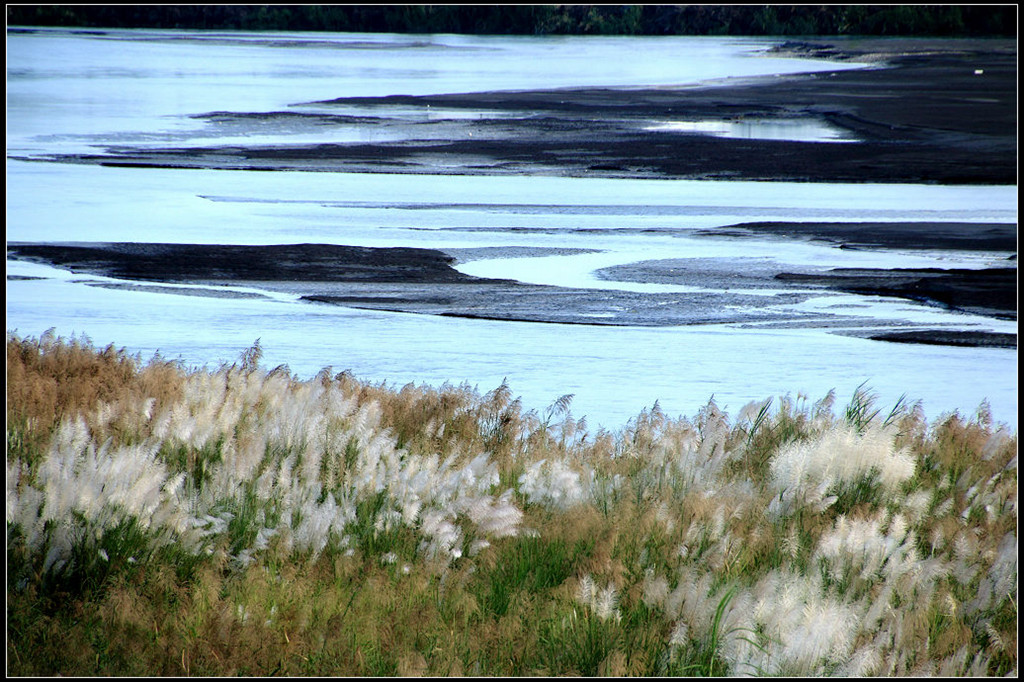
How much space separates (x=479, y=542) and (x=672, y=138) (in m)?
18.9

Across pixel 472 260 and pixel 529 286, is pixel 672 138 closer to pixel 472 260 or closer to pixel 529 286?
pixel 472 260

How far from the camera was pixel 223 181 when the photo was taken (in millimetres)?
16750

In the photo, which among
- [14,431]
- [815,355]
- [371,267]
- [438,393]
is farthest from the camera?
[371,267]

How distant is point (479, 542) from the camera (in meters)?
4.13

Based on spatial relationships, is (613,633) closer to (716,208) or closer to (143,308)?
(143,308)

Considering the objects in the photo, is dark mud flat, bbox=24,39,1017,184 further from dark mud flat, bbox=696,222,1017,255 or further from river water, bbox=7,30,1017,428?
dark mud flat, bbox=696,222,1017,255

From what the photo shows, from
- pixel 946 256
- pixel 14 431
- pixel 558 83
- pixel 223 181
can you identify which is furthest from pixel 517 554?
pixel 558 83

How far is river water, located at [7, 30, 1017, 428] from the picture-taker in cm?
747

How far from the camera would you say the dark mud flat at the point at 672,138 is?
60.0 feet

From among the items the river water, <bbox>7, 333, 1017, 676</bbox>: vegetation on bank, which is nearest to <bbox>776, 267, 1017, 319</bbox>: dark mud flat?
the river water

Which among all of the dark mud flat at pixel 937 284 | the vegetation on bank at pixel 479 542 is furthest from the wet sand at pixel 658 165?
the vegetation on bank at pixel 479 542

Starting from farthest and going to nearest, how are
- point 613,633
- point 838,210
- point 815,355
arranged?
point 838,210, point 815,355, point 613,633

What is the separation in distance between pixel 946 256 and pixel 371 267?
541 cm

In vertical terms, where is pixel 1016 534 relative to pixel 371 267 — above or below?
below
